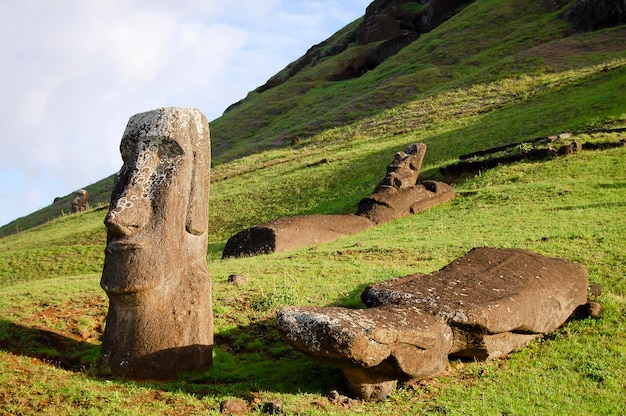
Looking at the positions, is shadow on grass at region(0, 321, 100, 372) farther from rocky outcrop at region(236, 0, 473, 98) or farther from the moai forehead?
Answer: rocky outcrop at region(236, 0, 473, 98)

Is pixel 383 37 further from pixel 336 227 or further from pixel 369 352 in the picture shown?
pixel 369 352

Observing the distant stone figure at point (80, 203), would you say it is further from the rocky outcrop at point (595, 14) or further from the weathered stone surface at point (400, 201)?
the rocky outcrop at point (595, 14)

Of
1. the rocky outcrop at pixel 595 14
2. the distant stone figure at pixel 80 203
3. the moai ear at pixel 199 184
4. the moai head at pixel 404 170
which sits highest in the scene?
the rocky outcrop at pixel 595 14

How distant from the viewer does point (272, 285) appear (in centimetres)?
1344

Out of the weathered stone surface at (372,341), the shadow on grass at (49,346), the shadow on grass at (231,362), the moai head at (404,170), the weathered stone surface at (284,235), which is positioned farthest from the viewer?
the moai head at (404,170)

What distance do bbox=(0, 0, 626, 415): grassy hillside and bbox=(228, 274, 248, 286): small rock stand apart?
0.29m

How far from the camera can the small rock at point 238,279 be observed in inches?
542

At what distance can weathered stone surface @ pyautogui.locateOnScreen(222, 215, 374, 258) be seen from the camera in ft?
65.6

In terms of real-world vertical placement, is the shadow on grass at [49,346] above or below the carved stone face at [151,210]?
below

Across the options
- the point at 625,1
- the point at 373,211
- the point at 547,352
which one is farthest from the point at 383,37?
the point at 547,352

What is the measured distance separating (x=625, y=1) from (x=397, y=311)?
53.9 meters

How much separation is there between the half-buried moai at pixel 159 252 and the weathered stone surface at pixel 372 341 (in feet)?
6.09

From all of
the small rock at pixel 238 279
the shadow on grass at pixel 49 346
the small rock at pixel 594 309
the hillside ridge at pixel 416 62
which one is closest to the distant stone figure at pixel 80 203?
the hillside ridge at pixel 416 62

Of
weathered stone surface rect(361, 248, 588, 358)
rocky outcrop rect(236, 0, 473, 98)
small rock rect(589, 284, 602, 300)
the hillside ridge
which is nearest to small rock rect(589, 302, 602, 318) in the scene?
weathered stone surface rect(361, 248, 588, 358)
